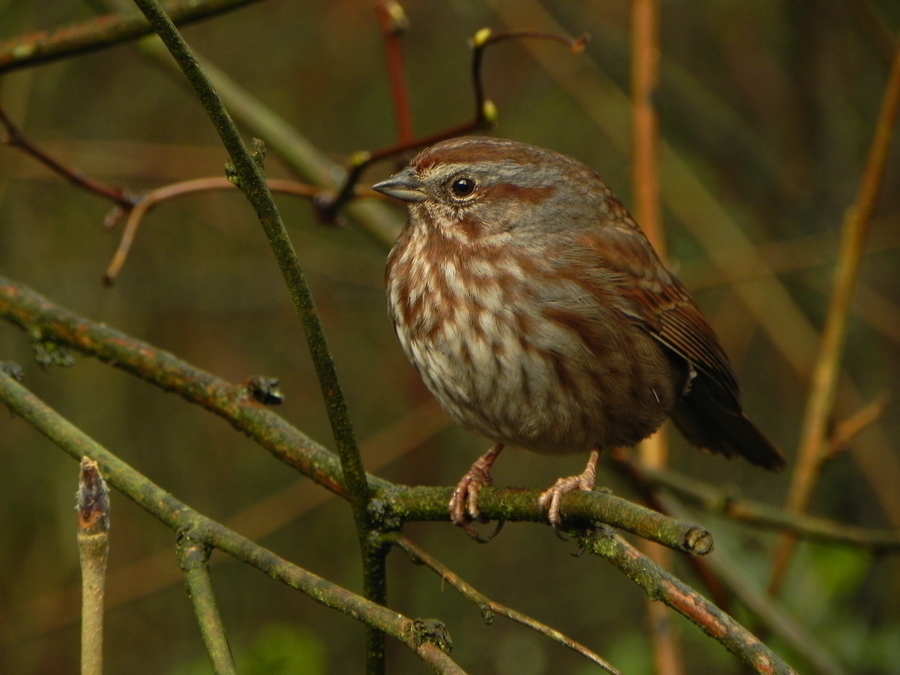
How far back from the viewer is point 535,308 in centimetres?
312

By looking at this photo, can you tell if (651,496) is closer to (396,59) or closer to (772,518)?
(772,518)

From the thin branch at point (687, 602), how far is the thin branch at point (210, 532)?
0.36m

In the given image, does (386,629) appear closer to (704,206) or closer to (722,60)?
(704,206)

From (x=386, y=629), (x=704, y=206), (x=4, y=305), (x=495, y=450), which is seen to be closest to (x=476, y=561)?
(x=704, y=206)

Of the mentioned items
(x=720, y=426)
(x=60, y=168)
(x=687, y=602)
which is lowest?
(x=687, y=602)

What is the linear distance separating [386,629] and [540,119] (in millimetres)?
5898

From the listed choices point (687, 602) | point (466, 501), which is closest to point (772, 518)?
point (466, 501)

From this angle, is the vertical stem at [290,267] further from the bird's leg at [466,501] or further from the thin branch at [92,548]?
the thin branch at [92,548]

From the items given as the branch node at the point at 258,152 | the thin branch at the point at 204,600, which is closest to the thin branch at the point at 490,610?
the thin branch at the point at 204,600

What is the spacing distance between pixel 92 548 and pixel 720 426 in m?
2.69

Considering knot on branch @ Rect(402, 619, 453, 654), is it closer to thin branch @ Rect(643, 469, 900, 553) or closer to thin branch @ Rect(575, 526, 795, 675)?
thin branch @ Rect(575, 526, 795, 675)

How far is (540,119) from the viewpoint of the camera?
7.50 meters

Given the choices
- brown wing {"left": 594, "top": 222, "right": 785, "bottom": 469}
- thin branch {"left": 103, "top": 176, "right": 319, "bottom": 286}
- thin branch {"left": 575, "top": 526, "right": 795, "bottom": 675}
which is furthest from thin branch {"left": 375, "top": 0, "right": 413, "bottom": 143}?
thin branch {"left": 575, "top": 526, "right": 795, "bottom": 675}

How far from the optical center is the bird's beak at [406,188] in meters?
3.41
